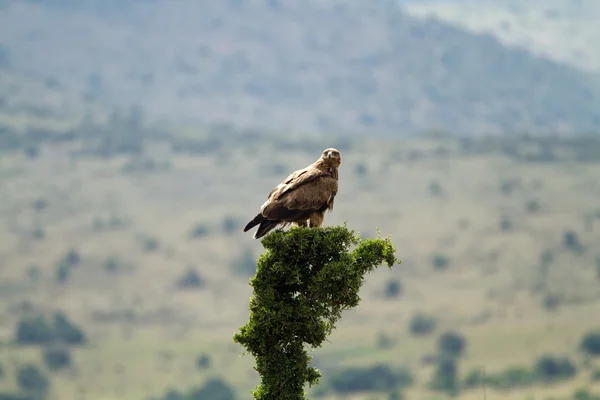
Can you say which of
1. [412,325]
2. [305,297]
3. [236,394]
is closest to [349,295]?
[305,297]

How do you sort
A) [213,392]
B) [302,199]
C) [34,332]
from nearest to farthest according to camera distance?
[302,199] < [213,392] < [34,332]

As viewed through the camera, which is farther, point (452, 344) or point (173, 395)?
point (452, 344)

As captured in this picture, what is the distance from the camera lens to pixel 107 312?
197m

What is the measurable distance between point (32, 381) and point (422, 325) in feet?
214

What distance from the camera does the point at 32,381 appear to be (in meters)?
163

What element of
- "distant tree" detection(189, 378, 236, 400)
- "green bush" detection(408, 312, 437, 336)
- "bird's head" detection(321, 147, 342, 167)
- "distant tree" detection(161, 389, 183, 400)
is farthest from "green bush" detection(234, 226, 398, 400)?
"green bush" detection(408, 312, 437, 336)

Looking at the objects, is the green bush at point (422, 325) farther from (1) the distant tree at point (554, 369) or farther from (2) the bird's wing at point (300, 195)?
(2) the bird's wing at point (300, 195)

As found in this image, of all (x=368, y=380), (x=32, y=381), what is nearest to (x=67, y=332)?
(x=32, y=381)

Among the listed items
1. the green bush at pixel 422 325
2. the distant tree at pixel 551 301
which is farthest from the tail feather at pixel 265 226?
the green bush at pixel 422 325

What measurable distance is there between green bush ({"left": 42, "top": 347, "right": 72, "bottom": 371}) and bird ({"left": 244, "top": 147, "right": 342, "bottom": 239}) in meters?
148

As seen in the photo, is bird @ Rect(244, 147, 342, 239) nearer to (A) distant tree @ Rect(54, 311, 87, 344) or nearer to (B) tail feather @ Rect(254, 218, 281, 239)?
(B) tail feather @ Rect(254, 218, 281, 239)

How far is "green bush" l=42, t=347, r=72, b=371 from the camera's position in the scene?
172250 mm

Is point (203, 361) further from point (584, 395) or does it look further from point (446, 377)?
point (584, 395)

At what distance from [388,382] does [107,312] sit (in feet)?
187
